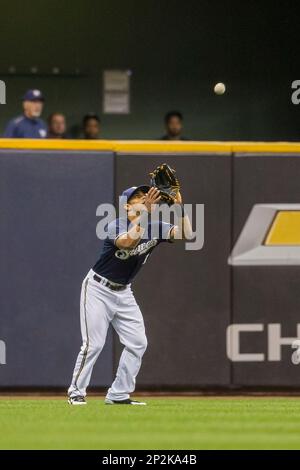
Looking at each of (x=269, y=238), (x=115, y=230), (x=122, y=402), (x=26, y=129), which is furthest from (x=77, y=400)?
(x=26, y=129)

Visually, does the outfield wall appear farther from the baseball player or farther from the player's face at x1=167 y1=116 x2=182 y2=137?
the player's face at x1=167 y1=116 x2=182 y2=137

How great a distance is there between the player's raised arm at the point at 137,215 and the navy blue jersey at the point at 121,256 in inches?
3.1

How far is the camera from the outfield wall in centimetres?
1040

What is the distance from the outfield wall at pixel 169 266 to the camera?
10398mm

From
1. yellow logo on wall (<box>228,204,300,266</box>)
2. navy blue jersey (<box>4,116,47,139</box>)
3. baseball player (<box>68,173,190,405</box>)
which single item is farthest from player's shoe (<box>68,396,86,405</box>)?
navy blue jersey (<box>4,116,47,139</box>)

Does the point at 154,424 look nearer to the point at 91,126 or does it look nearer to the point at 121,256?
the point at 121,256

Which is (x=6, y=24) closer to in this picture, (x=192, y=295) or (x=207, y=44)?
(x=207, y=44)

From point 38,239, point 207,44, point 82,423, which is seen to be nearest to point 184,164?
point 38,239

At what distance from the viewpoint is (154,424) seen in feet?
27.6

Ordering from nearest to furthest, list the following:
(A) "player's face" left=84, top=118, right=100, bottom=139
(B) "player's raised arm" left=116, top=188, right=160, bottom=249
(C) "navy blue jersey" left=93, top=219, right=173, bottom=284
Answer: (B) "player's raised arm" left=116, top=188, right=160, bottom=249 → (C) "navy blue jersey" left=93, top=219, right=173, bottom=284 → (A) "player's face" left=84, top=118, right=100, bottom=139

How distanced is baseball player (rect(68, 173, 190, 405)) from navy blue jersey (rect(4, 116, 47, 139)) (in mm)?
2255

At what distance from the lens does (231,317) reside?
34.5ft

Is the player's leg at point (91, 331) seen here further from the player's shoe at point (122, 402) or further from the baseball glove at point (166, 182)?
the baseball glove at point (166, 182)

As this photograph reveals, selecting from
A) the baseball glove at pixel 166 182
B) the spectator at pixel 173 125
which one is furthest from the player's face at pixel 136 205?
the spectator at pixel 173 125
